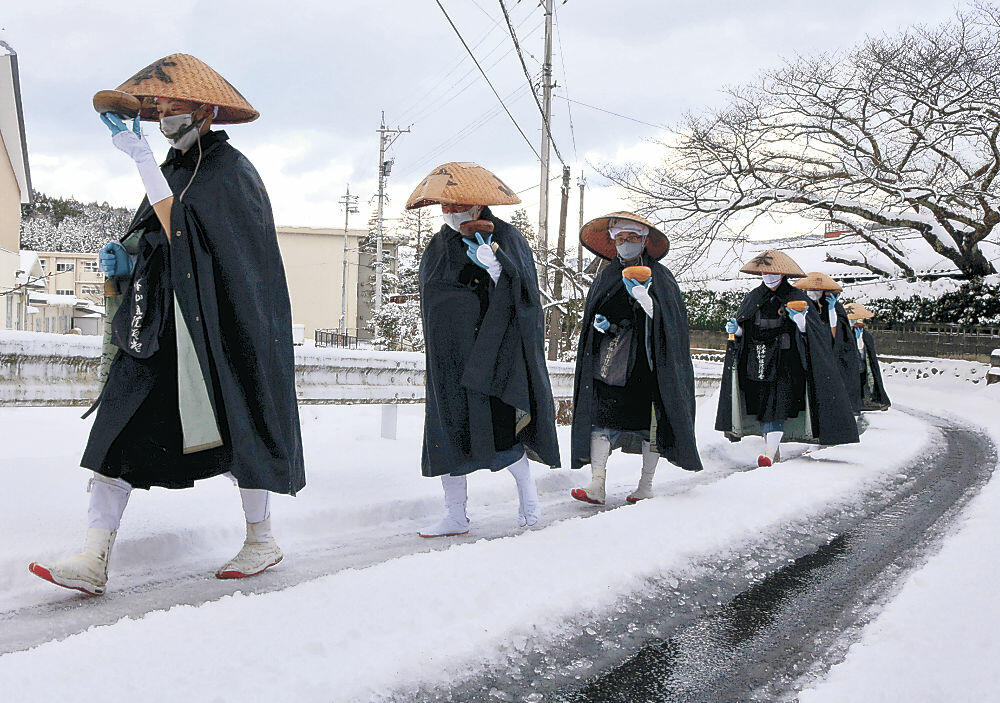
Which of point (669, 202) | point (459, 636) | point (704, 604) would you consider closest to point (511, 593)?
point (459, 636)

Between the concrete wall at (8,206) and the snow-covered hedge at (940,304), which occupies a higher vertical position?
the concrete wall at (8,206)

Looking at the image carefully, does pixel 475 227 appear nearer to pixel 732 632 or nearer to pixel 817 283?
pixel 732 632

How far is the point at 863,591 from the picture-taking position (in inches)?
148

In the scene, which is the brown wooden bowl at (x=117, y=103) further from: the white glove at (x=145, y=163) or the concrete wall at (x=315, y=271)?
the concrete wall at (x=315, y=271)

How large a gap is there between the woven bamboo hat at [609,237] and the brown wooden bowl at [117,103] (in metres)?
3.36

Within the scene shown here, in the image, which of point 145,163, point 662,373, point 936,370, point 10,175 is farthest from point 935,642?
point 936,370

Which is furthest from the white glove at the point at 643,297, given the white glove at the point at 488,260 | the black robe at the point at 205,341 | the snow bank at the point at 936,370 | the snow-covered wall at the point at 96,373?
the snow bank at the point at 936,370

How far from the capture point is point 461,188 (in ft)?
14.6

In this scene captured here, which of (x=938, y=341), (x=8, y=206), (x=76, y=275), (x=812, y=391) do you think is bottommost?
(x=812, y=391)

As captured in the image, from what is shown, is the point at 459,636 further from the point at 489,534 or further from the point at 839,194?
the point at 839,194

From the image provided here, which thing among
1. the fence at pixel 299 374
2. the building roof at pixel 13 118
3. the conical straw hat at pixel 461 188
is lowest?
the fence at pixel 299 374

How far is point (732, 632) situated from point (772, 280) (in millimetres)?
5519

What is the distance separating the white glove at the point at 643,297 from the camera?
18.5 ft

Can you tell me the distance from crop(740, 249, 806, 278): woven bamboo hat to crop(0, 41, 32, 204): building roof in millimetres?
16175
